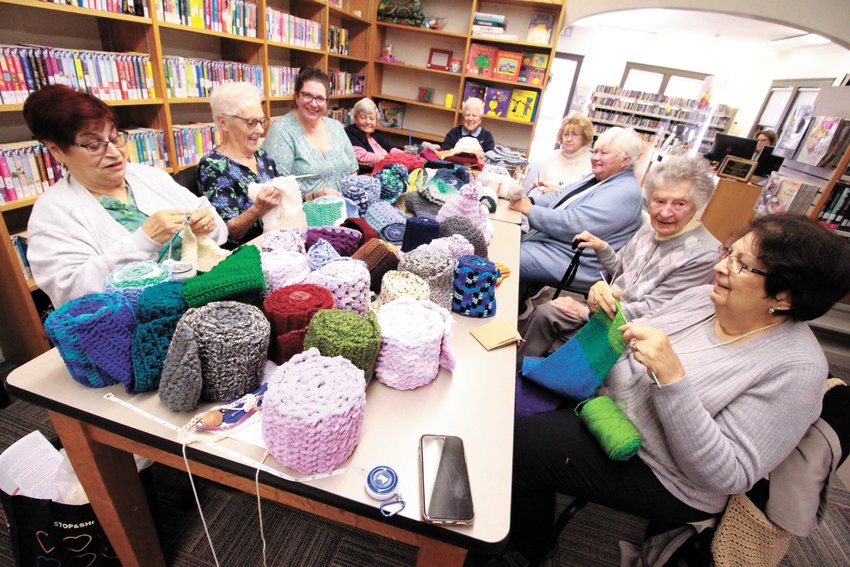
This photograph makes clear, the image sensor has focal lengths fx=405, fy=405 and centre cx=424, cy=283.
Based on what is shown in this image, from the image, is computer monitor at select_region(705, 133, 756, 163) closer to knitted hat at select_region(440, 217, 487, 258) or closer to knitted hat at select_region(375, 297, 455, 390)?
knitted hat at select_region(440, 217, 487, 258)

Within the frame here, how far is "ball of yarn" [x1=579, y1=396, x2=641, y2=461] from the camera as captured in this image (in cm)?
111

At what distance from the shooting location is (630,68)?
9.02 m

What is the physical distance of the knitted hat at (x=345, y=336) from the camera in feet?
2.81

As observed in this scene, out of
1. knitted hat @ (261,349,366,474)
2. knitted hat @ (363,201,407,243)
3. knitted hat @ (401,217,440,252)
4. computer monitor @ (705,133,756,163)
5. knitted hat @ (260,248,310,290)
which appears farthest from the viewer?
computer monitor @ (705,133,756,163)

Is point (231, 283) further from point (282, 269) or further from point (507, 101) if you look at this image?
point (507, 101)

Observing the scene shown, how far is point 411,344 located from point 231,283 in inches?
16.9

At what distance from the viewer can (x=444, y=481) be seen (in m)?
0.77

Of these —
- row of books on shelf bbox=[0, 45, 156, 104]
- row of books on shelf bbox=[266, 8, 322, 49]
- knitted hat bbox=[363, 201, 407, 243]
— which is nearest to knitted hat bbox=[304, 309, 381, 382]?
knitted hat bbox=[363, 201, 407, 243]

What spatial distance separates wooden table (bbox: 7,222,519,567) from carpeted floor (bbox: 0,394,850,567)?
0.31 metres

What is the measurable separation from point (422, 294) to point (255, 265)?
44cm

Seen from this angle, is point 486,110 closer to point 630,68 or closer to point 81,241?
point 81,241

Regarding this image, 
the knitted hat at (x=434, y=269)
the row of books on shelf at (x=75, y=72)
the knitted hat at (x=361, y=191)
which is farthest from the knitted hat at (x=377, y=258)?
the row of books on shelf at (x=75, y=72)

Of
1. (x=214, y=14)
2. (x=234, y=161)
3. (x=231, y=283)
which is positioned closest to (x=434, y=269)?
(x=231, y=283)

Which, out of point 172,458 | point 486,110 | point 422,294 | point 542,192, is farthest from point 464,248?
point 486,110
